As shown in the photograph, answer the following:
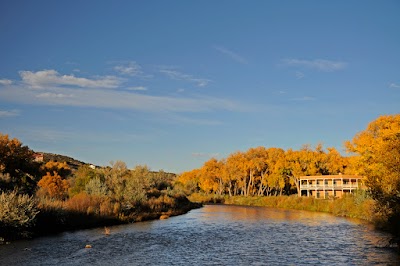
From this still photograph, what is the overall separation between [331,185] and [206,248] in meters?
56.2

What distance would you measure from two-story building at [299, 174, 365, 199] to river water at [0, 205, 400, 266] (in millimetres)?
40591

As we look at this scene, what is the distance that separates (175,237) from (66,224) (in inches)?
398

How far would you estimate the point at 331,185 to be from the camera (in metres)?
77.4

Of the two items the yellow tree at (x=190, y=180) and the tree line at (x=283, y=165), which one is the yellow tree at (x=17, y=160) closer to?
the tree line at (x=283, y=165)

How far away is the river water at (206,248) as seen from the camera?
22.3 metres

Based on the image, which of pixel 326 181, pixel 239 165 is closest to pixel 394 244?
pixel 326 181

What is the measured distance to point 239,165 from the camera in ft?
324

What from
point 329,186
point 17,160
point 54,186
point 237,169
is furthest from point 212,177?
point 54,186

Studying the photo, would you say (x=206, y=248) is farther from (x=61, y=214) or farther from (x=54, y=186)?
(x=54, y=186)

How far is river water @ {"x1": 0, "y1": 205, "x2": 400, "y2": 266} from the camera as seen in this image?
2231 cm

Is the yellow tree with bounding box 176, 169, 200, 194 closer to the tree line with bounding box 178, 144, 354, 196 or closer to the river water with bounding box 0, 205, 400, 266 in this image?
the tree line with bounding box 178, 144, 354, 196

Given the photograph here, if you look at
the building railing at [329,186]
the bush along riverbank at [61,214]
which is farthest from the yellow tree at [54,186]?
the building railing at [329,186]

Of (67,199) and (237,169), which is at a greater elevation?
(237,169)

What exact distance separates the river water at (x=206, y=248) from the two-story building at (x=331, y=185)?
133ft
